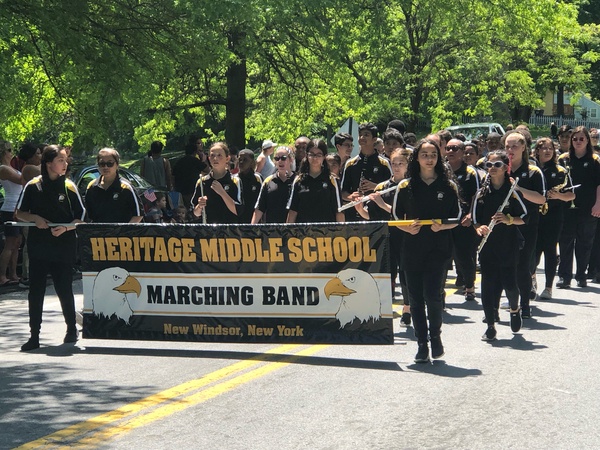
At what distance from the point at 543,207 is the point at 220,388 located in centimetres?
657

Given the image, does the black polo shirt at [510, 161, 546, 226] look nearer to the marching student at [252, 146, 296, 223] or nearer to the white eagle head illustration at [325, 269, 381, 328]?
the marching student at [252, 146, 296, 223]

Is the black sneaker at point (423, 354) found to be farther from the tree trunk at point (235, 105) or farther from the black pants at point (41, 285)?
the tree trunk at point (235, 105)

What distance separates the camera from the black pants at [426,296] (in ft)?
30.2

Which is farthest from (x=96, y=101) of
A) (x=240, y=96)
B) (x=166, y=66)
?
(x=240, y=96)

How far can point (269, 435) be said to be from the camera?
22.4 ft

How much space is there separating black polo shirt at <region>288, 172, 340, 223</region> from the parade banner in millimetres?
1857

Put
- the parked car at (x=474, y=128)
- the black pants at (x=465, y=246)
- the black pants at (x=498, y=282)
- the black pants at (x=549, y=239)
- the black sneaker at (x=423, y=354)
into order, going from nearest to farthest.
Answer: the black sneaker at (x=423, y=354)
the black pants at (x=498, y=282)
the black pants at (x=465, y=246)
the black pants at (x=549, y=239)
the parked car at (x=474, y=128)

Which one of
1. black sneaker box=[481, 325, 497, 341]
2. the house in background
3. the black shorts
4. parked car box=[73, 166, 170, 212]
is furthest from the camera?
the house in background

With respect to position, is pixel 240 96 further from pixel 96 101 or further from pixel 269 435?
pixel 269 435

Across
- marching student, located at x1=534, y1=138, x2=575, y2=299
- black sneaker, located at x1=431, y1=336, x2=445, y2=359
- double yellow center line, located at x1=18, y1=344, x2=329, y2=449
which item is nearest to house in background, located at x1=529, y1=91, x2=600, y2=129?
marching student, located at x1=534, y1=138, x2=575, y2=299

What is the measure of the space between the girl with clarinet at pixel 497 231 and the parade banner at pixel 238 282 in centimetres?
166

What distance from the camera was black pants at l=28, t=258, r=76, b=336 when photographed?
1024 cm

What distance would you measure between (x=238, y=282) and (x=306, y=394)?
190 cm

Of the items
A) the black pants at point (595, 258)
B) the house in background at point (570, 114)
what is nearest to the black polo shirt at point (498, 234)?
the black pants at point (595, 258)
